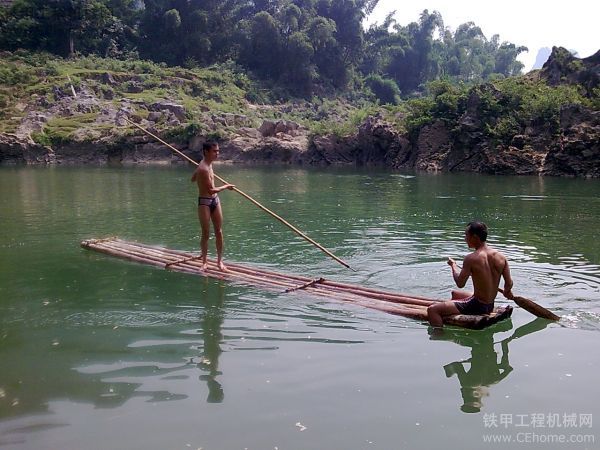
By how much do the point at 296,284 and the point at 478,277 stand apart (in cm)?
258

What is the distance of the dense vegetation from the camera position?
197ft


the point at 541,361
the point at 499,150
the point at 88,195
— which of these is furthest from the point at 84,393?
the point at 499,150

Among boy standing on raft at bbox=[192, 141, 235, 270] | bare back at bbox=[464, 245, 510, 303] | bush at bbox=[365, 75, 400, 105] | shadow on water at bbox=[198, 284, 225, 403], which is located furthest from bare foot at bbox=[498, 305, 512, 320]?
bush at bbox=[365, 75, 400, 105]

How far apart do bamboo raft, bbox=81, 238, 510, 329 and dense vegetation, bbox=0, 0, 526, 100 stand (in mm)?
56586

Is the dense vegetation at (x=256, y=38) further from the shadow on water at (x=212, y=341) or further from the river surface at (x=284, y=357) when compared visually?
the shadow on water at (x=212, y=341)

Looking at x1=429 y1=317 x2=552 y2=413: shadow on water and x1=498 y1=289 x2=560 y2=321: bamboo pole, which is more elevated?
x1=498 y1=289 x2=560 y2=321: bamboo pole

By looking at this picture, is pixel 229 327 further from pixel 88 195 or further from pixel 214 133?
pixel 214 133

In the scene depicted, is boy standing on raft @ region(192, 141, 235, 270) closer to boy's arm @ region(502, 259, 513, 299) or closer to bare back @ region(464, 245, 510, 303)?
bare back @ region(464, 245, 510, 303)

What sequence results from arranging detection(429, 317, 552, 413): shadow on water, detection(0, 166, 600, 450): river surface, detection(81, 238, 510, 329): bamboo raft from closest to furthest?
detection(0, 166, 600, 450): river surface → detection(429, 317, 552, 413): shadow on water → detection(81, 238, 510, 329): bamboo raft

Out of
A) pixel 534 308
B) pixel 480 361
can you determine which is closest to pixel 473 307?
pixel 480 361

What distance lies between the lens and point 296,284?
788cm

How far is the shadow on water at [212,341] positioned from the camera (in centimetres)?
497

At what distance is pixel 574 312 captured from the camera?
281 inches

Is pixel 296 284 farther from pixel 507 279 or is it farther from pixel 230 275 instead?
pixel 507 279
